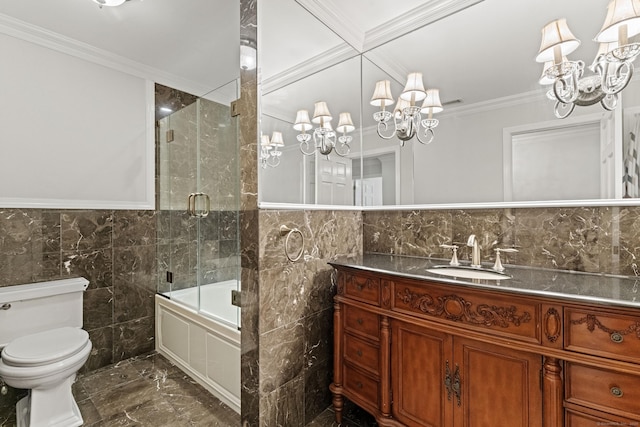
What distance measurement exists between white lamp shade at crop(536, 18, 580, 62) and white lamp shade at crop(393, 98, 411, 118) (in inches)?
30.7

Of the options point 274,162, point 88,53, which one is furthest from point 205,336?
point 88,53

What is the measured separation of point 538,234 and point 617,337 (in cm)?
70

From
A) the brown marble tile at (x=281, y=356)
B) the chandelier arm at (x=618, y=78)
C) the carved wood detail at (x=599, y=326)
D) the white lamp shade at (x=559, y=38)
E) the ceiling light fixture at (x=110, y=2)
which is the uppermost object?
the ceiling light fixture at (x=110, y=2)

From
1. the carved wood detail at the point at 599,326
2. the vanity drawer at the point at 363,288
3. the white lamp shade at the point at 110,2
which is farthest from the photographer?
the white lamp shade at the point at 110,2

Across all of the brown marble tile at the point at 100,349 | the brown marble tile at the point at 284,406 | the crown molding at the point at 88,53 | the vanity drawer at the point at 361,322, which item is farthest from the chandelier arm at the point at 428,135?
the brown marble tile at the point at 100,349

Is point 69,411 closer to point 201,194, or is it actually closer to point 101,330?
point 101,330

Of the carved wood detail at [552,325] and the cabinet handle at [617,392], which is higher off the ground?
the carved wood detail at [552,325]

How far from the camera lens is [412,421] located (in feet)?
4.68

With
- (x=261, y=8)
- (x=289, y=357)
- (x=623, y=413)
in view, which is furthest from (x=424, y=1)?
(x=289, y=357)

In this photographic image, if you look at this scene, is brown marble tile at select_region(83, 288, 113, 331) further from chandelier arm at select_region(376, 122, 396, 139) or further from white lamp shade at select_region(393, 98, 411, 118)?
white lamp shade at select_region(393, 98, 411, 118)

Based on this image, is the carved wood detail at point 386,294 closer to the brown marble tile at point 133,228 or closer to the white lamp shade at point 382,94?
the white lamp shade at point 382,94

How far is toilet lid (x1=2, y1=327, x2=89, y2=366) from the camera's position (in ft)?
5.43

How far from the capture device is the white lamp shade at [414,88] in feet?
6.40

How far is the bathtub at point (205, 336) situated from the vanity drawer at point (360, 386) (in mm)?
752
